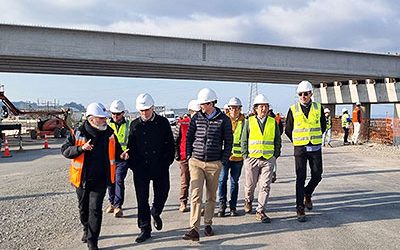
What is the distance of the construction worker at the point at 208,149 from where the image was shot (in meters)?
5.49

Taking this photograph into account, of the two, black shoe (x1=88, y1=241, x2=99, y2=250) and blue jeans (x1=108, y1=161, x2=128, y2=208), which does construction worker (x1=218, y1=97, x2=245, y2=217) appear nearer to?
blue jeans (x1=108, y1=161, x2=128, y2=208)

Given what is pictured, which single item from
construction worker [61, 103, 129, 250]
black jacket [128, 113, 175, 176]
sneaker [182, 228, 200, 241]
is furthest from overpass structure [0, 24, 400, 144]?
sneaker [182, 228, 200, 241]

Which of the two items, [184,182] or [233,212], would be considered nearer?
[233,212]

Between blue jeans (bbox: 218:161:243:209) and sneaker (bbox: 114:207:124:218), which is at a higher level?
blue jeans (bbox: 218:161:243:209)

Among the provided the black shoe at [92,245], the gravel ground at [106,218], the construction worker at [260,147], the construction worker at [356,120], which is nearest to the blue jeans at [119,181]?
the gravel ground at [106,218]

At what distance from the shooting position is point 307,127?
6434 mm

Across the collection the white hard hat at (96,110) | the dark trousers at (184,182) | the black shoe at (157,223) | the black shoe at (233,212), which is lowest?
the black shoe at (233,212)

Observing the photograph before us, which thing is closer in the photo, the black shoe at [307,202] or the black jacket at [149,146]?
the black jacket at [149,146]

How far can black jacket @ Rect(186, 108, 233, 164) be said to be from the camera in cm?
553

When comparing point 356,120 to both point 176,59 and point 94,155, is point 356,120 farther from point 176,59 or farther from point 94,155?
point 94,155

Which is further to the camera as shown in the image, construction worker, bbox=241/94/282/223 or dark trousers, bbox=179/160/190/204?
dark trousers, bbox=179/160/190/204

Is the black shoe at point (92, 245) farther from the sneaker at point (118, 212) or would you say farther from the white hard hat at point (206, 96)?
the white hard hat at point (206, 96)

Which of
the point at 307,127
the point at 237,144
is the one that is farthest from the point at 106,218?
the point at 307,127

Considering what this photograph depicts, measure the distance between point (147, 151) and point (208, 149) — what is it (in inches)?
33.5
